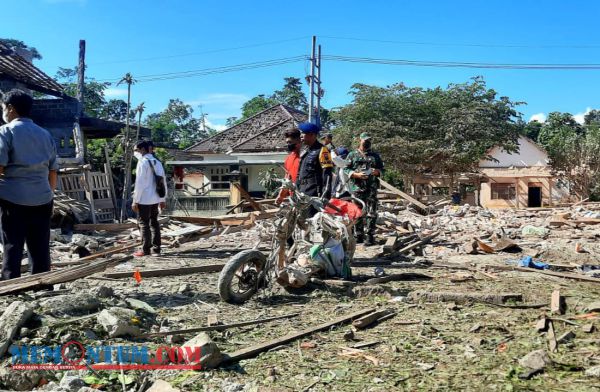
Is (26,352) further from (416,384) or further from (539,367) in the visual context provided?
(539,367)

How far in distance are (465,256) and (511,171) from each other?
32.7 m

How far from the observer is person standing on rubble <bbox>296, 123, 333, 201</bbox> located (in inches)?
250

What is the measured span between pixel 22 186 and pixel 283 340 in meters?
2.93

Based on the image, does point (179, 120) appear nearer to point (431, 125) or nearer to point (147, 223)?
point (431, 125)

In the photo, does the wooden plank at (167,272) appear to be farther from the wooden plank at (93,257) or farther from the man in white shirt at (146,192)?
the man in white shirt at (146,192)

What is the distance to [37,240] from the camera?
193 inches

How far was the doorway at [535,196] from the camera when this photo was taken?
37938 mm

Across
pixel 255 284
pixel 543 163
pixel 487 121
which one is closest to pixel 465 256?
pixel 255 284

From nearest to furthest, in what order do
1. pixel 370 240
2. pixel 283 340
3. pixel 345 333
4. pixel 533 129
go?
1. pixel 283 340
2. pixel 345 333
3. pixel 370 240
4. pixel 533 129

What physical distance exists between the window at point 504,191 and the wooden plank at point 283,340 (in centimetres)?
3775

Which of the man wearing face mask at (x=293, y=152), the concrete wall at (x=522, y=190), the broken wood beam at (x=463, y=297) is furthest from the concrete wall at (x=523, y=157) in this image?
the broken wood beam at (x=463, y=297)

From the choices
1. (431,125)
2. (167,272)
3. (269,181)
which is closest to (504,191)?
(431,125)

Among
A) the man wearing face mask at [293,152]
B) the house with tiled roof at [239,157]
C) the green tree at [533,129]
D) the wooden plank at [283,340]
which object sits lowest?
the wooden plank at [283,340]

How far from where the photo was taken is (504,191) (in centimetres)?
3916
